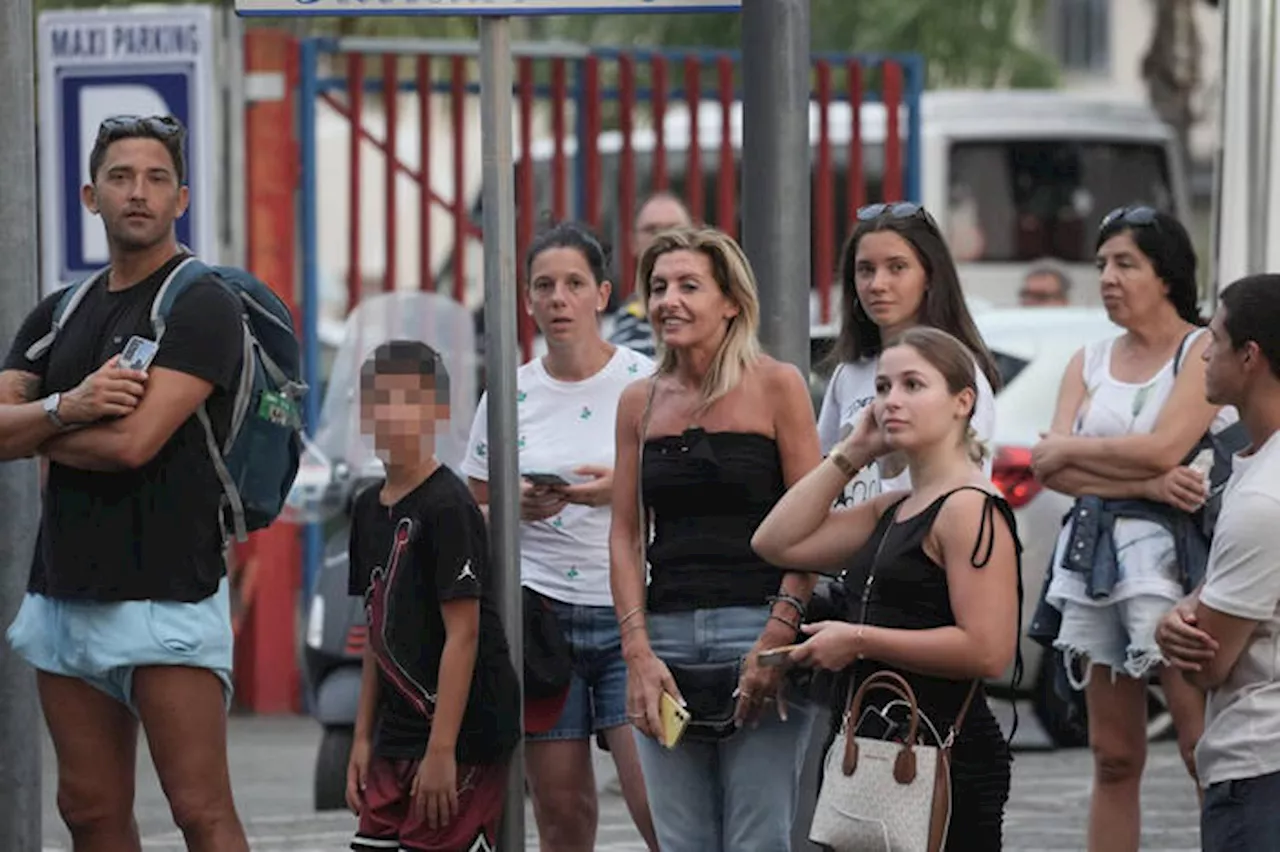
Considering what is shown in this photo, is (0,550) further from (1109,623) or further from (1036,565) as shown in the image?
(1036,565)

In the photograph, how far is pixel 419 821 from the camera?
6152 millimetres

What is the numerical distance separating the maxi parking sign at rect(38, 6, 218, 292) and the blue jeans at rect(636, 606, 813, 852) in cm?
689

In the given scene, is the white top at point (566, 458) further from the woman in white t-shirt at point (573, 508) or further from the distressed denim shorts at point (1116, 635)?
the distressed denim shorts at point (1116, 635)

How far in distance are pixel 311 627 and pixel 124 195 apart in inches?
146

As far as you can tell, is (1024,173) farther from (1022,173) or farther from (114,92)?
(114,92)

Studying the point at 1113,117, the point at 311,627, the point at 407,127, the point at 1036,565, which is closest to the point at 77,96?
the point at 311,627

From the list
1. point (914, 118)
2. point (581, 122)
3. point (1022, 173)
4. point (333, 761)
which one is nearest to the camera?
point (333, 761)

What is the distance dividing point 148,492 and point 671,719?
1.24 m

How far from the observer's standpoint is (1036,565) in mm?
11352

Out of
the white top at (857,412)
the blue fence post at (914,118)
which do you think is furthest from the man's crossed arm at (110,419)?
the blue fence post at (914,118)

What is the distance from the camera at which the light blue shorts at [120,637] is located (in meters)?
6.08

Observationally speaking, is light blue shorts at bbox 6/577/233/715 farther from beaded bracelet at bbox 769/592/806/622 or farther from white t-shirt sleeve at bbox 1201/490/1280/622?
white t-shirt sleeve at bbox 1201/490/1280/622

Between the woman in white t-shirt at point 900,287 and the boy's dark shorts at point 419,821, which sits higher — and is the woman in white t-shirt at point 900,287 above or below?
above

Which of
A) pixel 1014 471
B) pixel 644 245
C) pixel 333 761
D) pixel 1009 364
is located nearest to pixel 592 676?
pixel 644 245
